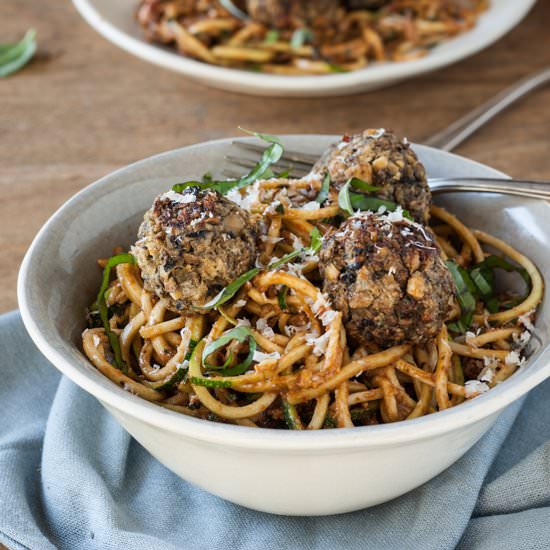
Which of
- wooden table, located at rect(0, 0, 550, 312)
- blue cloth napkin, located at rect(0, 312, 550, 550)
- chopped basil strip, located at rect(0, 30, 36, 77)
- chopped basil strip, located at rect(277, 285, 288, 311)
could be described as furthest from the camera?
chopped basil strip, located at rect(0, 30, 36, 77)

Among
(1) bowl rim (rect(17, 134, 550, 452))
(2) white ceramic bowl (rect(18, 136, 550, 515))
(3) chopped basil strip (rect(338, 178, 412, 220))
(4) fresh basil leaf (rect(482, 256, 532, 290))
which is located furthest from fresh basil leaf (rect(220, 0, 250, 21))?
(1) bowl rim (rect(17, 134, 550, 452))

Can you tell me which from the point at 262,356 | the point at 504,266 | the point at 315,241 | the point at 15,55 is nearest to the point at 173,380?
the point at 262,356

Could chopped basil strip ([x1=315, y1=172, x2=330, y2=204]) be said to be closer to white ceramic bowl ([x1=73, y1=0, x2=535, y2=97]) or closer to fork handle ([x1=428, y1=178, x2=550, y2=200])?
fork handle ([x1=428, y1=178, x2=550, y2=200])

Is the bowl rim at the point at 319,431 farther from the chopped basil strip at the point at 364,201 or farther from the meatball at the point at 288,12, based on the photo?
the meatball at the point at 288,12

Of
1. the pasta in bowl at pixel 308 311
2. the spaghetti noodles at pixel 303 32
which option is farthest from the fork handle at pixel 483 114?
the pasta in bowl at pixel 308 311

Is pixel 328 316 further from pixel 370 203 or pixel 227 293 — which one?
pixel 370 203
